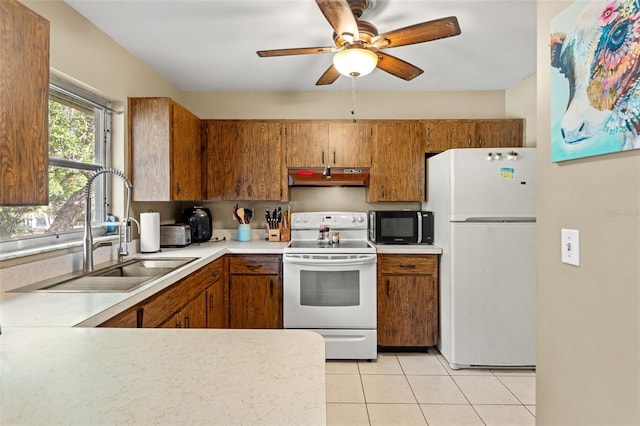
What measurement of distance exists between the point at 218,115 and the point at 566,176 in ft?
10.3

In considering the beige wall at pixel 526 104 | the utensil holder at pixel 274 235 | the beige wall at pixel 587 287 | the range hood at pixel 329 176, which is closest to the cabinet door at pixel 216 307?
the utensil holder at pixel 274 235

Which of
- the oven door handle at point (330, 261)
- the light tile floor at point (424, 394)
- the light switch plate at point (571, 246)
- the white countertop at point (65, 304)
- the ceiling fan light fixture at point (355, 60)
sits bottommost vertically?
the light tile floor at point (424, 394)

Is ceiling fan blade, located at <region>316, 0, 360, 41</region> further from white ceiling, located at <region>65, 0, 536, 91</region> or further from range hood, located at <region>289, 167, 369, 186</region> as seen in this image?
range hood, located at <region>289, 167, 369, 186</region>

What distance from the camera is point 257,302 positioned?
9.26 feet

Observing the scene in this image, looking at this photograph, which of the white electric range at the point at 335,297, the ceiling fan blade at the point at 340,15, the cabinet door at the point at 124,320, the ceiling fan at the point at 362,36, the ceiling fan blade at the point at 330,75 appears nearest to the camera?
the cabinet door at the point at 124,320

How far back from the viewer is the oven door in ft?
8.87

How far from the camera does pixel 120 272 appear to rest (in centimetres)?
209

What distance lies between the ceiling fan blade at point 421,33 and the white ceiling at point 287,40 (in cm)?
26

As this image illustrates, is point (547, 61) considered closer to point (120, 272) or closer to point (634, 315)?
point (634, 315)

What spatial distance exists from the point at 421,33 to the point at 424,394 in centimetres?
217

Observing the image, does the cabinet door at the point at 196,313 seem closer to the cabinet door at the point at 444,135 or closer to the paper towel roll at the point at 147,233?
the paper towel roll at the point at 147,233

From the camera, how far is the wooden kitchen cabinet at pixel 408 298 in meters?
2.79

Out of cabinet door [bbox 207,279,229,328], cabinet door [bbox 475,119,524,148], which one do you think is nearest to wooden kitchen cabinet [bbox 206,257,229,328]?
cabinet door [bbox 207,279,229,328]

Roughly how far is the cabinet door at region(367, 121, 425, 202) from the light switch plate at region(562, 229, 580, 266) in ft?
7.10
